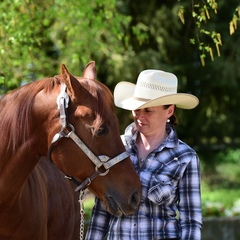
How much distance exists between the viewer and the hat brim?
158 inches

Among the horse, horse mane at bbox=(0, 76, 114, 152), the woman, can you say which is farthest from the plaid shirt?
horse mane at bbox=(0, 76, 114, 152)

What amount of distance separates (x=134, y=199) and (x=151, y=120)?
18.7 inches

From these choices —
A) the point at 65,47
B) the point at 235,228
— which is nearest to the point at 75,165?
the point at 235,228

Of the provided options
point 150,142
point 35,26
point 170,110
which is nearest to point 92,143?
point 150,142

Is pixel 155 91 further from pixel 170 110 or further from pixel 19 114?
pixel 19 114

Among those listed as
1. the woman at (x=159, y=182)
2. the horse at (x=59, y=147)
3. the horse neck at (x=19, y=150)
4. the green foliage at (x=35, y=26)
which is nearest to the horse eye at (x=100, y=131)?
the horse at (x=59, y=147)

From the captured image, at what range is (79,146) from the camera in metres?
4.01

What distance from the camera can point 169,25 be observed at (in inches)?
480

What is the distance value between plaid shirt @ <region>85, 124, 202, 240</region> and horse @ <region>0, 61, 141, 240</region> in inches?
4.6

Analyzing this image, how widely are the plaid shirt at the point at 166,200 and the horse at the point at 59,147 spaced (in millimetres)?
118

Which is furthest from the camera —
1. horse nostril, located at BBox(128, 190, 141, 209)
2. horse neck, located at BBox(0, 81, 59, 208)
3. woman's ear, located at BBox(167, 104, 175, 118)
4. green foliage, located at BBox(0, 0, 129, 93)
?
green foliage, located at BBox(0, 0, 129, 93)

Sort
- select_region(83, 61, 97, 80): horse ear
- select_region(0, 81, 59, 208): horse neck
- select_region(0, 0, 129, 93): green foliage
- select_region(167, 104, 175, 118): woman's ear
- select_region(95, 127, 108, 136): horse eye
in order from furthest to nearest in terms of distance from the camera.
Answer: select_region(0, 0, 129, 93): green foliage → select_region(83, 61, 97, 80): horse ear → select_region(0, 81, 59, 208): horse neck → select_region(167, 104, 175, 118): woman's ear → select_region(95, 127, 108, 136): horse eye

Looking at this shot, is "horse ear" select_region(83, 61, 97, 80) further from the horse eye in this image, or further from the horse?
the horse eye

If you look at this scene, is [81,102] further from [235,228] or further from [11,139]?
[235,228]
